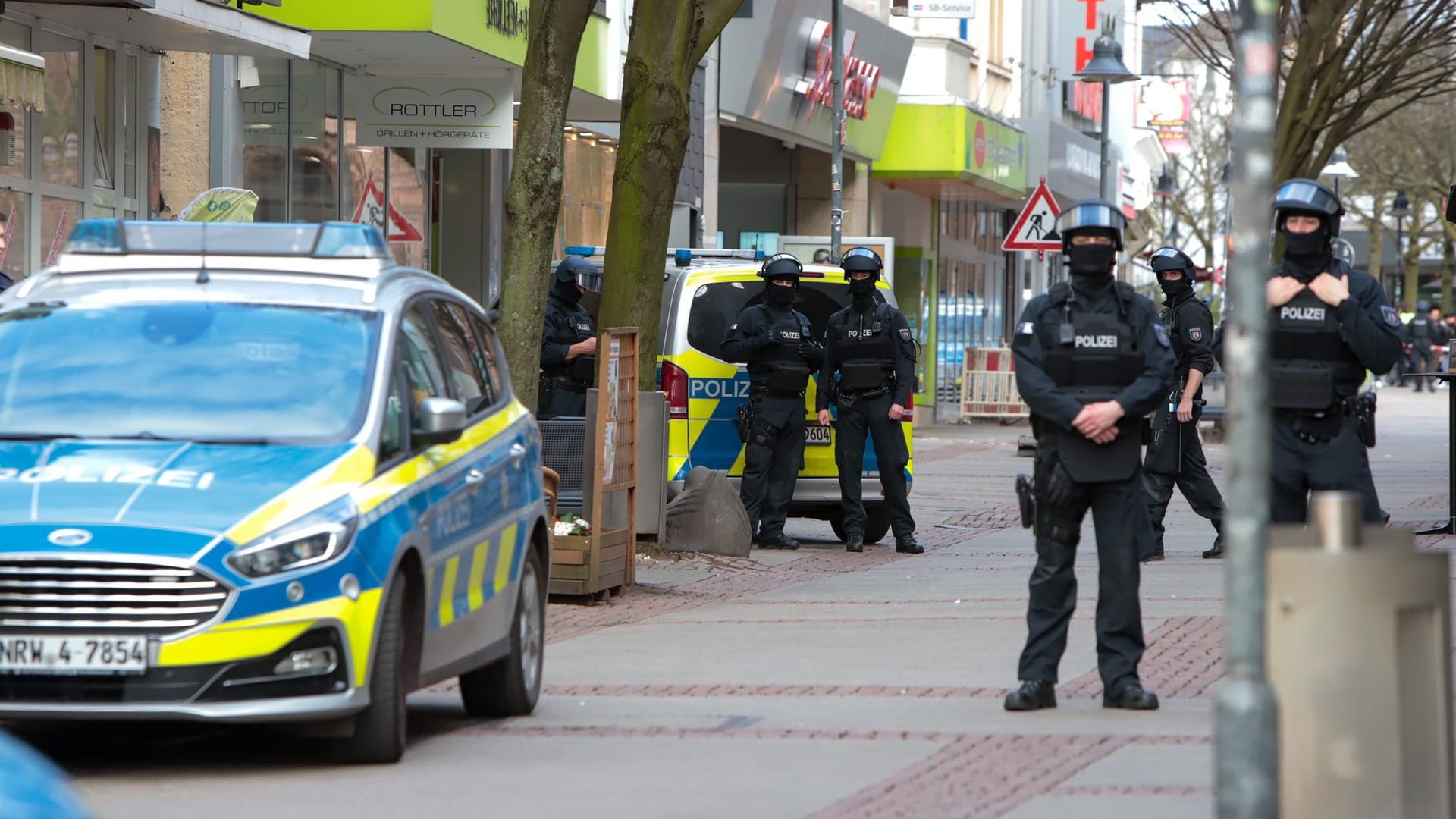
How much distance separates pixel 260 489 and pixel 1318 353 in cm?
423

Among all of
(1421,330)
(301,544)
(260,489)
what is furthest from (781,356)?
(1421,330)

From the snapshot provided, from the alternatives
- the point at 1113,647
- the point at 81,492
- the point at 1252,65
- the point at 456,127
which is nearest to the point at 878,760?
the point at 1113,647

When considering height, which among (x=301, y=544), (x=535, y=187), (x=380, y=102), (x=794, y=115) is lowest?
(x=301, y=544)

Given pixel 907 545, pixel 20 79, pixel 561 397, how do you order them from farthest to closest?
pixel 907 545 → pixel 561 397 → pixel 20 79

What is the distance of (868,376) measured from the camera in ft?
52.1

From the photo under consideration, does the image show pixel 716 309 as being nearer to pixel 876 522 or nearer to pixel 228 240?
pixel 876 522

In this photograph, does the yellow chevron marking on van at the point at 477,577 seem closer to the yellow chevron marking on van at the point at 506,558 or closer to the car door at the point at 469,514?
the car door at the point at 469,514

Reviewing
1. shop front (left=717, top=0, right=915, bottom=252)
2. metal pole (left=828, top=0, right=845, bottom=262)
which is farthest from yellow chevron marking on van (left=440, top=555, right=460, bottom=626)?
shop front (left=717, top=0, right=915, bottom=252)

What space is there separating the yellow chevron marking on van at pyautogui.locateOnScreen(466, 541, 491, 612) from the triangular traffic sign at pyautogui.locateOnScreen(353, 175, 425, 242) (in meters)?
13.1

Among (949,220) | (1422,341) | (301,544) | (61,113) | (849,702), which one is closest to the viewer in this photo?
(301,544)

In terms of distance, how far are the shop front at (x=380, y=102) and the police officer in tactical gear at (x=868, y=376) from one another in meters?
3.64

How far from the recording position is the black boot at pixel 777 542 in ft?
54.4

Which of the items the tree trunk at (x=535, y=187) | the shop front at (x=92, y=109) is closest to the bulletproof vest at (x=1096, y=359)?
the tree trunk at (x=535, y=187)

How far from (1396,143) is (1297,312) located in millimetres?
59111
